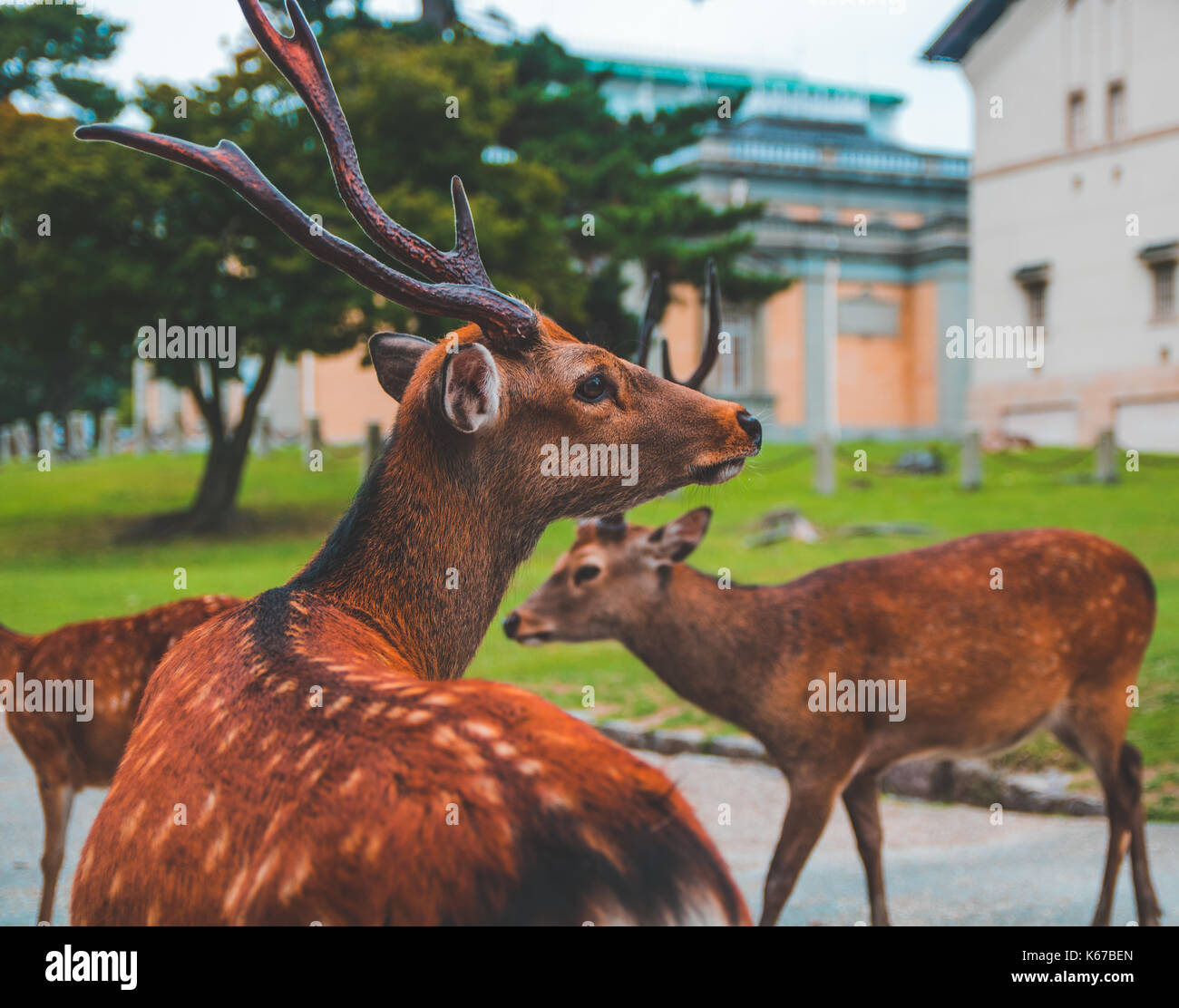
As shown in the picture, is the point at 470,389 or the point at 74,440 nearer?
the point at 470,389

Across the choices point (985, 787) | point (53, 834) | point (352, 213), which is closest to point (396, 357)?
point (352, 213)

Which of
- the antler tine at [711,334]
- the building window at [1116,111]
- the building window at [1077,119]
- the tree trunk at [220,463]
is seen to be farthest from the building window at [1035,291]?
the antler tine at [711,334]

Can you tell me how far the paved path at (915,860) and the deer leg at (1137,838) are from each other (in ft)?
0.49

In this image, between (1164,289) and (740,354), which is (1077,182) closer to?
(1164,289)

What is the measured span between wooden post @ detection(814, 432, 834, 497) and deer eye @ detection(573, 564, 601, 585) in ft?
41.7

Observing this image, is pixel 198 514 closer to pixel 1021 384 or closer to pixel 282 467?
pixel 282 467

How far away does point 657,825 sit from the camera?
1.18m

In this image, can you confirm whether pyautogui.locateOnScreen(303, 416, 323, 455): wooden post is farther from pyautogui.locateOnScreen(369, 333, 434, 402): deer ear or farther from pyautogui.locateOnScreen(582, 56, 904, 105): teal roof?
pyautogui.locateOnScreen(369, 333, 434, 402): deer ear

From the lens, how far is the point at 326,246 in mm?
2068

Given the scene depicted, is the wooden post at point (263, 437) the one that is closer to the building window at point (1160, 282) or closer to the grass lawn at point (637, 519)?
Answer: the grass lawn at point (637, 519)

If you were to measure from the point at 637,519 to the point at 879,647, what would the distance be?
754 centimetres

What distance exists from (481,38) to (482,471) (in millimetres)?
15853
